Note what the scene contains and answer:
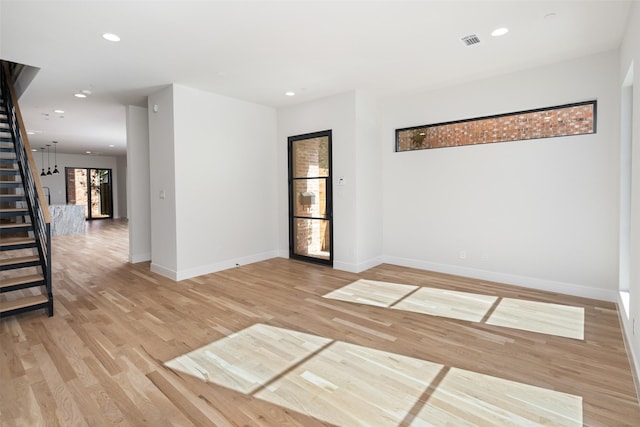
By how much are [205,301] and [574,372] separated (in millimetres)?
3470

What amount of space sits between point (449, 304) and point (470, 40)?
274 centimetres

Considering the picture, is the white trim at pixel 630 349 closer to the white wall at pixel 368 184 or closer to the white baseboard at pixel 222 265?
the white wall at pixel 368 184

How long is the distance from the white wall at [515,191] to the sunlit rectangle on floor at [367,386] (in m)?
2.44

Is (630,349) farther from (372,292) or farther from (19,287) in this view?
(19,287)

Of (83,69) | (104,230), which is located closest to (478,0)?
(83,69)

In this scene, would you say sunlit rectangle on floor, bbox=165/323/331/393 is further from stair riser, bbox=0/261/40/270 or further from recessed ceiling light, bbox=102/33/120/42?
recessed ceiling light, bbox=102/33/120/42

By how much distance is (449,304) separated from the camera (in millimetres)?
3717

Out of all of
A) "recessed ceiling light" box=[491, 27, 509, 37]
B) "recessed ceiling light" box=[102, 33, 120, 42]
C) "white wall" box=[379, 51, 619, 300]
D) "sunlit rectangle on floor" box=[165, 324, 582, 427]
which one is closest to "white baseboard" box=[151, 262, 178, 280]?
"sunlit rectangle on floor" box=[165, 324, 582, 427]

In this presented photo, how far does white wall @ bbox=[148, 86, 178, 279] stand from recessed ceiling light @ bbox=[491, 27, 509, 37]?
3977 millimetres

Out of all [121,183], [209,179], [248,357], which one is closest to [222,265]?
[209,179]

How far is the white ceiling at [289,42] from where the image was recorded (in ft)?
8.98

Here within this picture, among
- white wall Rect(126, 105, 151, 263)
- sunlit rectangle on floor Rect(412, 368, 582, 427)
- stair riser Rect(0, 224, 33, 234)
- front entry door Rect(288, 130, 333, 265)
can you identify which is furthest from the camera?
white wall Rect(126, 105, 151, 263)

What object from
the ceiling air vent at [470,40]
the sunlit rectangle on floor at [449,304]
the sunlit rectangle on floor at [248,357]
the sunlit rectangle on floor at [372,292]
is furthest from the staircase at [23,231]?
the ceiling air vent at [470,40]

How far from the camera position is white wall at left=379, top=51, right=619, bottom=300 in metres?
3.75
